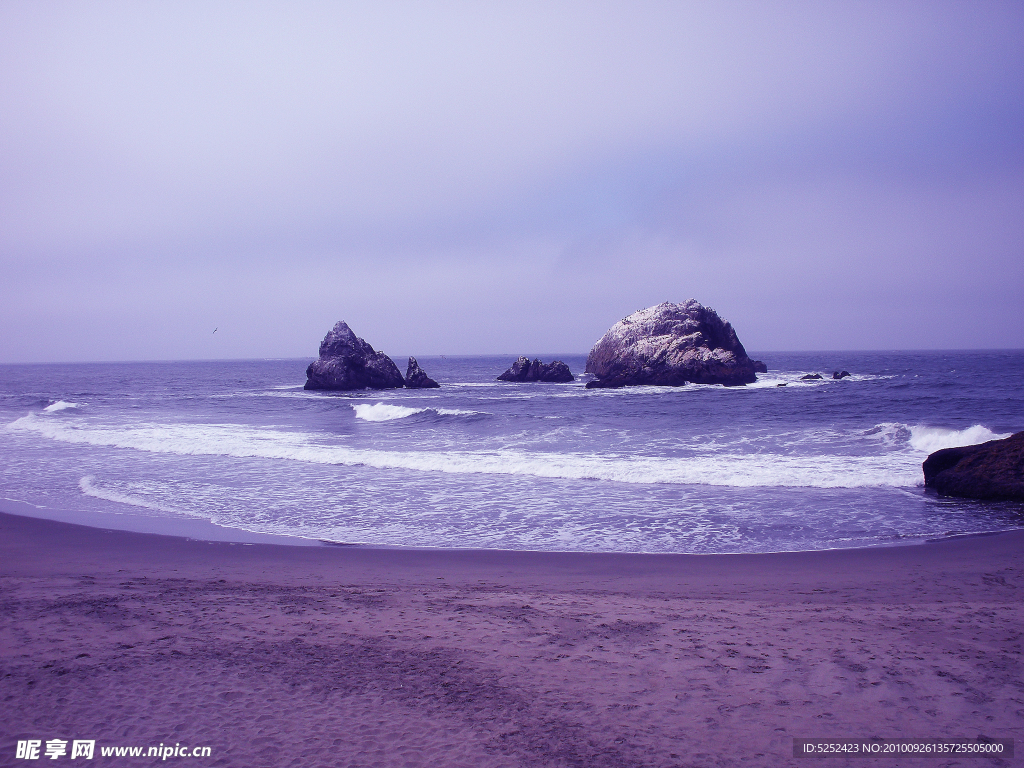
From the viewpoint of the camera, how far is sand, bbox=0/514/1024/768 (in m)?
3.55

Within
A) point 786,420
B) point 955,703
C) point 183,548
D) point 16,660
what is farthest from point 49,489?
point 786,420

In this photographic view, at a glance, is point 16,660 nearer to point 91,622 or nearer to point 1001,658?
point 91,622

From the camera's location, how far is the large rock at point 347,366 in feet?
170

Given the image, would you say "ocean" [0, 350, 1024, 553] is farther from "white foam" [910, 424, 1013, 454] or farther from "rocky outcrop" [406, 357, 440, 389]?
"rocky outcrop" [406, 357, 440, 389]

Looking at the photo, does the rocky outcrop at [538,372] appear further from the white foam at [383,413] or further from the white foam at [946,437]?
the white foam at [946,437]

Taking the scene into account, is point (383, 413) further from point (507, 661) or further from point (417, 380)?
point (507, 661)

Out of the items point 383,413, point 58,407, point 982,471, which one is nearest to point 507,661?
point 982,471

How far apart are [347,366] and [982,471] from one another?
154ft

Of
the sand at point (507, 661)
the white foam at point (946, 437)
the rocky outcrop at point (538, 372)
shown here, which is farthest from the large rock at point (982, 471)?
the rocky outcrop at point (538, 372)

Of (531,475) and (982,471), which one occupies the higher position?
(982,471)

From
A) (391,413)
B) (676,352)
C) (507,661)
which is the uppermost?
(676,352)

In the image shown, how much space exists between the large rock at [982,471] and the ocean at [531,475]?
1.36ft

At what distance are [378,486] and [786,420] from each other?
1865 centimetres

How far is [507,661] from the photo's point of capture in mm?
4598
